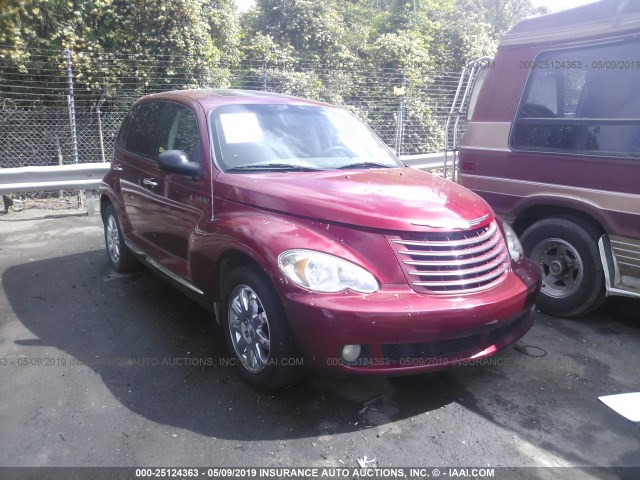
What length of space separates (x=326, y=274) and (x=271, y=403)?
3.00ft

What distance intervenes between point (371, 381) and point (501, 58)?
3.33m

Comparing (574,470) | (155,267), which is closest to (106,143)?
(155,267)

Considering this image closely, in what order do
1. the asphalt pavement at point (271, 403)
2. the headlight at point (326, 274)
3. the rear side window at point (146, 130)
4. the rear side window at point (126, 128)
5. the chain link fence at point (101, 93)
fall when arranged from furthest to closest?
the chain link fence at point (101, 93) < the rear side window at point (126, 128) < the rear side window at point (146, 130) < the headlight at point (326, 274) < the asphalt pavement at point (271, 403)

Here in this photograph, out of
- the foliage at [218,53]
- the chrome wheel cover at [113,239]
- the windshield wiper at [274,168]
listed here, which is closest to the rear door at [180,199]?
the windshield wiper at [274,168]

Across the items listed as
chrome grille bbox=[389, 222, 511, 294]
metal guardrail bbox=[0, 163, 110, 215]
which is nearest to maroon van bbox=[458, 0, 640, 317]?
chrome grille bbox=[389, 222, 511, 294]

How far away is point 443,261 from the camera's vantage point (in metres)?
2.97

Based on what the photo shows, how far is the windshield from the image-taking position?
12.4 ft

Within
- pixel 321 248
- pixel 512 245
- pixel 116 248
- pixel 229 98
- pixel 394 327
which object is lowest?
pixel 116 248

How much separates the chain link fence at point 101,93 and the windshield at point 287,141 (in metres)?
4.31

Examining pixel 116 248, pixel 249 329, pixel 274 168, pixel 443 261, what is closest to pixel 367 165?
pixel 274 168

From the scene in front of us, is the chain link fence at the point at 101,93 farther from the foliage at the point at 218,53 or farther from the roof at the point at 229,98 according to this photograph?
the roof at the point at 229,98

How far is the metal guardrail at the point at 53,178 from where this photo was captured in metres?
7.52

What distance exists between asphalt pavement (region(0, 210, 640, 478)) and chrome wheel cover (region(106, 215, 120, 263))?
3.26 feet

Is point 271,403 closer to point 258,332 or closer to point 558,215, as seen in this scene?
point 258,332
